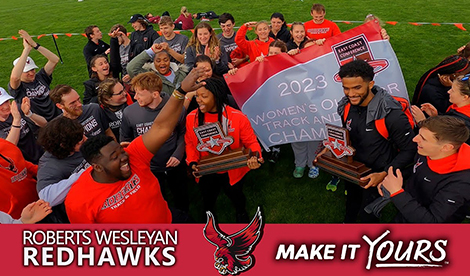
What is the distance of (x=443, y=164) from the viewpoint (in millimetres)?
2617

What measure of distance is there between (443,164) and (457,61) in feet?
7.01

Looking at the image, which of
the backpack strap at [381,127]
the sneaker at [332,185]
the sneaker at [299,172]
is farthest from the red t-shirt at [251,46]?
the backpack strap at [381,127]

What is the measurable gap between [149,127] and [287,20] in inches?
511

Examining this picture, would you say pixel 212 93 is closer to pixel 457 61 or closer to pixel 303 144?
pixel 303 144

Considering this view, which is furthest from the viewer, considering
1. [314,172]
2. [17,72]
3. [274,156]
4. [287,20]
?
[287,20]

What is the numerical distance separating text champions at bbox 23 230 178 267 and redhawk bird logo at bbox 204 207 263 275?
0.32m

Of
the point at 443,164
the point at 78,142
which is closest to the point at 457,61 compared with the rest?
the point at 443,164

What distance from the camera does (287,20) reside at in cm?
1517

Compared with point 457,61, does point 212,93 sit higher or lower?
lower

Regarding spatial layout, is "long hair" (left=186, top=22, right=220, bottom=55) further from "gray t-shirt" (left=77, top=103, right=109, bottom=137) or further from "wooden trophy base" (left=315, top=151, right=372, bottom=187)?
"wooden trophy base" (left=315, top=151, right=372, bottom=187)

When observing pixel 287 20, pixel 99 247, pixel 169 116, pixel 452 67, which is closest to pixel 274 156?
pixel 452 67

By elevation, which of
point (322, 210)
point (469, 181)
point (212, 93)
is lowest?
point (322, 210)

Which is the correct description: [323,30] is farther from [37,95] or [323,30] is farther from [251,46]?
[37,95]

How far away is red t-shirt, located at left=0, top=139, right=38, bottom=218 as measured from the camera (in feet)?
10.8
